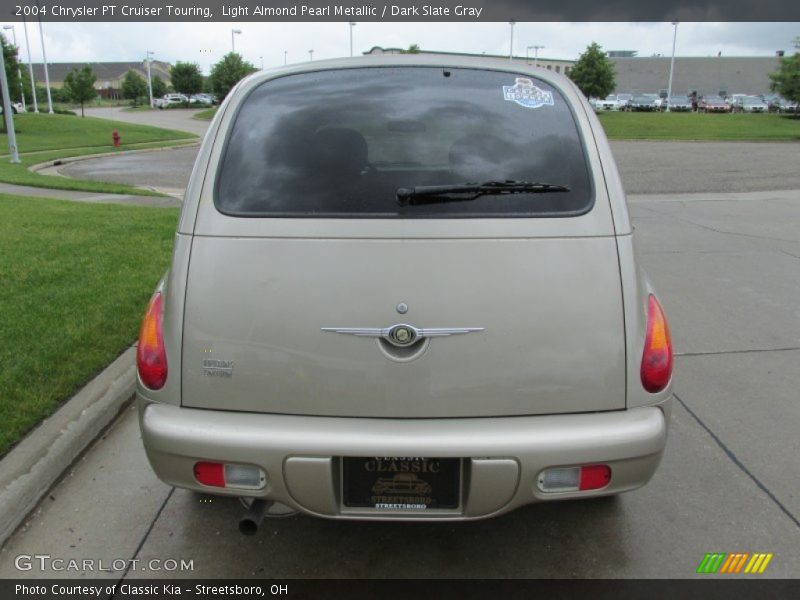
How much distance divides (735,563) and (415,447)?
1.44 m

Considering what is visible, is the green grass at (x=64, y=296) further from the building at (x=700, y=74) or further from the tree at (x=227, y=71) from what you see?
the building at (x=700, y=74)

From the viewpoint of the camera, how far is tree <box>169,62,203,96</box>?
75.6 metres

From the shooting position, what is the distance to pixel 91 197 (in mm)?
11609

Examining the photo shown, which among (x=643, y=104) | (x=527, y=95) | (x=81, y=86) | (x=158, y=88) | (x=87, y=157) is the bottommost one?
(x=87, y=157)

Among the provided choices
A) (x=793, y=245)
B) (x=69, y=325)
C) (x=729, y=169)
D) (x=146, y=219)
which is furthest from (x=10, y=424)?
(x=729, y=169)

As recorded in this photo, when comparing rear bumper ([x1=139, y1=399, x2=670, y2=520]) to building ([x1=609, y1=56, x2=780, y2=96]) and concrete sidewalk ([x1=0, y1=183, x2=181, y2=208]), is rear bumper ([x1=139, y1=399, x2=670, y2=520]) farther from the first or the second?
Result: building ([x1=609, y1=56, x2=780, y2=96])

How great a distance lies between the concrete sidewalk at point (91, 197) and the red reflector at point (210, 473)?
30.0 feet

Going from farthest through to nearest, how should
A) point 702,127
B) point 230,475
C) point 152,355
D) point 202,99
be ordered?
point 202,99 < point 702,127 < point 152,355 < point 230,475

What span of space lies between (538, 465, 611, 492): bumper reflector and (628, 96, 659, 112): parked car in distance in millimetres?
61554

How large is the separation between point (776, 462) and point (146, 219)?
302 inches

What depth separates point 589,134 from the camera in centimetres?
247

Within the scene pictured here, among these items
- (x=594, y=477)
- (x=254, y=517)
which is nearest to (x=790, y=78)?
(x=594, y=477)

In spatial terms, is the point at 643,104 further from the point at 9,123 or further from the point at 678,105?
the point at 9,123

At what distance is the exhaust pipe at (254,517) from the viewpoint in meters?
2.23
